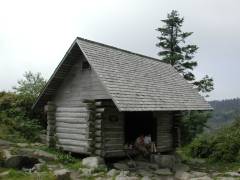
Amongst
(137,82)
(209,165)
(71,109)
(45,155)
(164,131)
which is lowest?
(209,165)

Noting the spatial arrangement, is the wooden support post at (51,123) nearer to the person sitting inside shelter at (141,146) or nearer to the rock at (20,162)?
the rock at (20,162)

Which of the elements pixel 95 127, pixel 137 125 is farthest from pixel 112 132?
pixel 137 125

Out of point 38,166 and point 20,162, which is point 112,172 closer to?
point 38,166

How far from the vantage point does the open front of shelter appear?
1708 centimetres

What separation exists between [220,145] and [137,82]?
7.27 meters

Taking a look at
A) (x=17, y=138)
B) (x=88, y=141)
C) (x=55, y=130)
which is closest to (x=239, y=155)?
(x=88, y=141)

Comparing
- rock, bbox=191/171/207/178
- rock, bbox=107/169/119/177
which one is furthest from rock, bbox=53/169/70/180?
rock, bbox=191/171/207/178

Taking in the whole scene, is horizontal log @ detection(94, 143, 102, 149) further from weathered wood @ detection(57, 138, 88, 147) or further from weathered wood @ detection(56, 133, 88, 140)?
weathered wood @ detection(57, 138, 88, 147)

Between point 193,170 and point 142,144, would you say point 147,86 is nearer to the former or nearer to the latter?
point 142,144

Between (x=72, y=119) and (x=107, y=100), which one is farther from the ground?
(x=107, y=100)

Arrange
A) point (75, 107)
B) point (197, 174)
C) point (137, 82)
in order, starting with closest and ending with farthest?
point (197, 174)
point (137, 82)
point (75, 107)

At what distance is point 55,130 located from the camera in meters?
20.3

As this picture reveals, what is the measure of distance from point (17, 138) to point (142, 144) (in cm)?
832

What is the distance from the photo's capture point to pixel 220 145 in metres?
22.0
